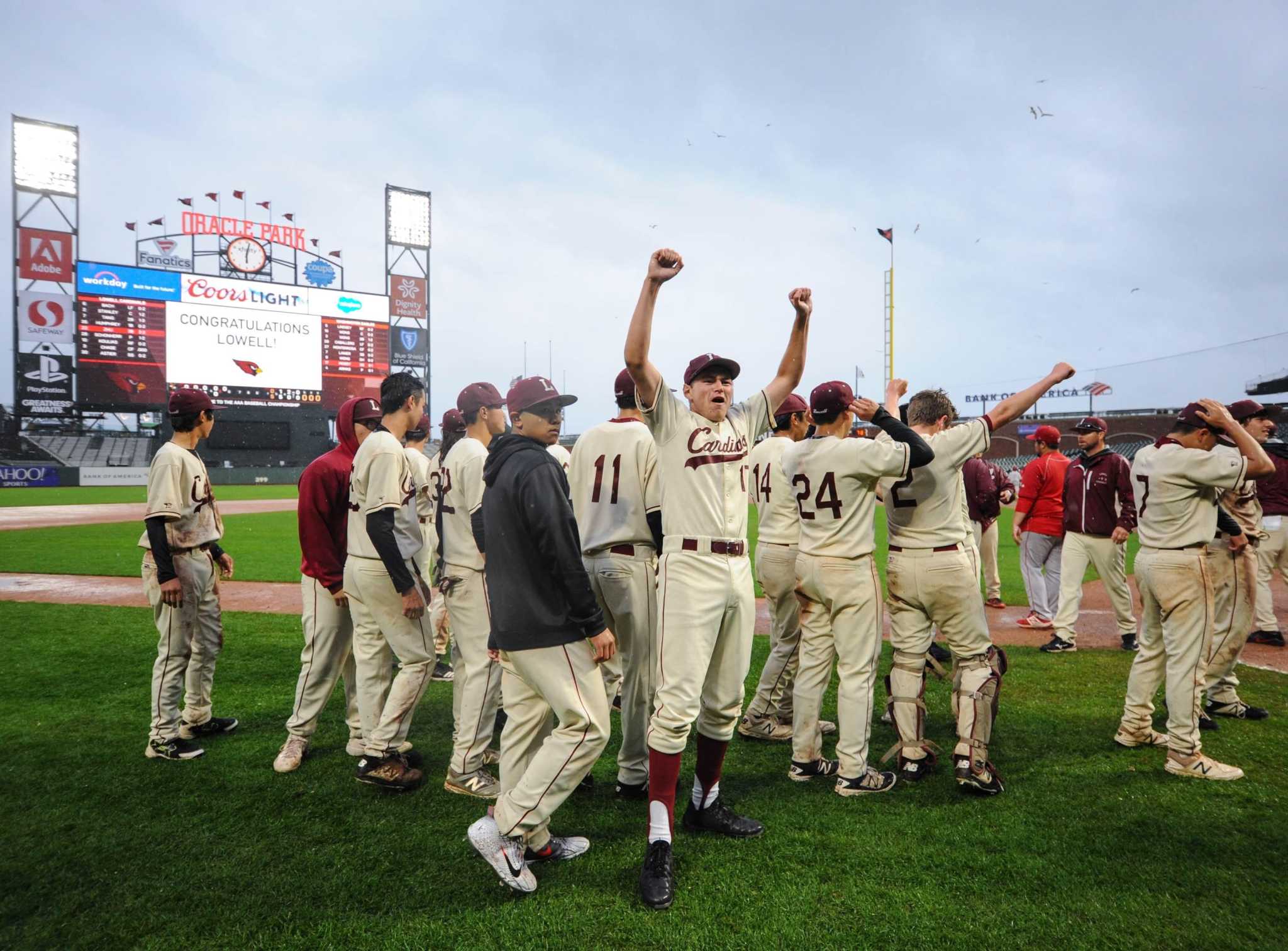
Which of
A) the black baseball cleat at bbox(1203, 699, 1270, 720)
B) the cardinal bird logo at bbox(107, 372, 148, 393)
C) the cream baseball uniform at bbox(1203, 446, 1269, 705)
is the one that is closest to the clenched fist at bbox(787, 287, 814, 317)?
the cream baseball uniform at bbox(1203, 446, 1269, 705)

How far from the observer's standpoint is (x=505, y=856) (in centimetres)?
297

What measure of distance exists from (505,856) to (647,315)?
2.26 metres

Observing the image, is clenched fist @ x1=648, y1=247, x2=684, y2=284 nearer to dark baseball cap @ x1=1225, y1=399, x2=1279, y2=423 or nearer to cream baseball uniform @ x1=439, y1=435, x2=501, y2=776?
cream baseball uniform @ x1=439, y1=435, x2=501, y2=776

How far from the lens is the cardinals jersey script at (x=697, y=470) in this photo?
324 centimetres

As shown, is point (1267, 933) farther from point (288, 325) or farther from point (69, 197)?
point (69, 197)

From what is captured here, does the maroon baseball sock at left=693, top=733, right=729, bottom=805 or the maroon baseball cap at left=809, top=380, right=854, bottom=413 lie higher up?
the maroon baseball cap at left=809, top=380, right=854, bottom=413

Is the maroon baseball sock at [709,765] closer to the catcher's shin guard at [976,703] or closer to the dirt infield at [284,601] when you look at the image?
the catcher's shin guard at [976,703]

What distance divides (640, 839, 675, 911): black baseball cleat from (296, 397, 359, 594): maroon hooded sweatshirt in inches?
93.8

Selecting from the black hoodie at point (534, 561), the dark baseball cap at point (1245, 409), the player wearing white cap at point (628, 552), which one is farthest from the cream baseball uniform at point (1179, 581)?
the black hoodie at point (534, 561)

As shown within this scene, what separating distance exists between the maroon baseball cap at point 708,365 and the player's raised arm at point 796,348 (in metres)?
0.37

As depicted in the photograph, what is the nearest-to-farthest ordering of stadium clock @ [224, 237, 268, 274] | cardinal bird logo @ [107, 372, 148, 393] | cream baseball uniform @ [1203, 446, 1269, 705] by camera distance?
1. cream baseball uniform @ [1203, 446, 1269, 705]
2. cardinal bird logo @ [107, 372, 148, 393]
3. stadium clock @ [224, 237, 268, 274]

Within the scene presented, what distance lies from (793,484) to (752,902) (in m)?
2.06

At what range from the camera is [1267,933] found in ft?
8.69

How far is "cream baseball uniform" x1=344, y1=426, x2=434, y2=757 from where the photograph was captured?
389 centimetres
